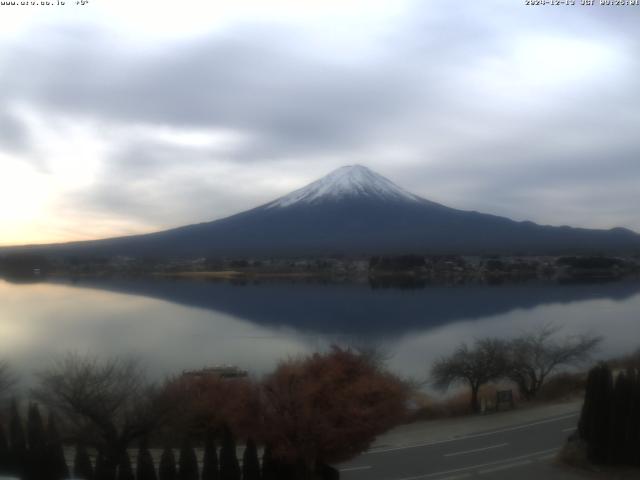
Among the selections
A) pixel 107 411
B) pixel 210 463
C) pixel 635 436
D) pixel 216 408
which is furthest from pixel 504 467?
pixel 107 411

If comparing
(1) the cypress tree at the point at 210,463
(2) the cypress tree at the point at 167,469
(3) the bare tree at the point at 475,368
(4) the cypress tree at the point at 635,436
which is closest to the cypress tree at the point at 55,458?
(2) the cypress tree at the point at 167,469

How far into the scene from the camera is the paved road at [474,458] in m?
8.47

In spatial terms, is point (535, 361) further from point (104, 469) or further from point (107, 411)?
point (104, 469)

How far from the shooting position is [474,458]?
30.3 feet

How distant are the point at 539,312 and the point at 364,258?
145ft

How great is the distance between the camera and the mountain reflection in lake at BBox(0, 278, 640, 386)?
2269cm

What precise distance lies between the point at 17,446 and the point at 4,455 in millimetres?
138

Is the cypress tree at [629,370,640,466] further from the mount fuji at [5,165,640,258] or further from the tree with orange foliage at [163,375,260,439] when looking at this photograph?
the mount fuji at [5,165,640,258]

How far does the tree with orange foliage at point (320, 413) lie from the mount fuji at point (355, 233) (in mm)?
78644

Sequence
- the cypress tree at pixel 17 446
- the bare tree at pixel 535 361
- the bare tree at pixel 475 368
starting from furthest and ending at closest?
the bare tree at pixel 535 361, the bare tree at pixel 475 368, the cypress tree at pixel 17 446

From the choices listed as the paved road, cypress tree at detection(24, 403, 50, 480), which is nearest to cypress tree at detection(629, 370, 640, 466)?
the paved road

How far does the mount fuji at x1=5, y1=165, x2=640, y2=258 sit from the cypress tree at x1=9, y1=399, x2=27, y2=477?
→ 7924 centimetres

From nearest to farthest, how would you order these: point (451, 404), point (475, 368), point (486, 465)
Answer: point (486, 465), point (451, 404), point (475, 368)

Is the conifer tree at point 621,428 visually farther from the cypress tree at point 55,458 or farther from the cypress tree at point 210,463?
the cypress tree at point 55,458
